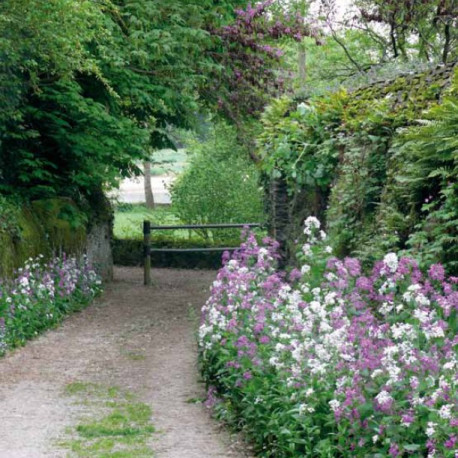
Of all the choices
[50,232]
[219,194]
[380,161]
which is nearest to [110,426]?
[380,161]

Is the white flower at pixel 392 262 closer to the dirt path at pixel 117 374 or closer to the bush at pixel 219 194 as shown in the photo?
the dirt path at pixel 117 374

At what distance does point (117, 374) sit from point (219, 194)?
13.9 meters

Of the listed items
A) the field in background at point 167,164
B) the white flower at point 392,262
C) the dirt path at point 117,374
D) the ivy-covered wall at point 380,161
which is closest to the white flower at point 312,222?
the ivy-covered wall at point 380,161

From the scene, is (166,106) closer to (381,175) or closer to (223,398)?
(381,175)

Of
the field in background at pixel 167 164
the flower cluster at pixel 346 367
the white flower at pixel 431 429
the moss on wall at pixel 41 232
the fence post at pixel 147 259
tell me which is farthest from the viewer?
the field in background at pixel 167 164

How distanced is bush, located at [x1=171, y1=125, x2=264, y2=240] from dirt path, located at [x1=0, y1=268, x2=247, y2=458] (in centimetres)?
652

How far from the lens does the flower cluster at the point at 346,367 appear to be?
210 inches

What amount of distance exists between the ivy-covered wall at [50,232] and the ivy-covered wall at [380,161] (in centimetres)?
414

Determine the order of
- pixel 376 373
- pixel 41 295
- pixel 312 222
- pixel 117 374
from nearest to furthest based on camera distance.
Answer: pixel 376 373 → pixel 312 222 → pixel 117 374 → pixel 41 295

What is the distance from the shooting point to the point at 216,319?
9.30m

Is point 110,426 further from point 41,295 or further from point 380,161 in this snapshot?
point 41,295

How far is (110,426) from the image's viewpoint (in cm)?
809

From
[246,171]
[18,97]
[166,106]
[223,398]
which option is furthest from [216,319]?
[246,171]

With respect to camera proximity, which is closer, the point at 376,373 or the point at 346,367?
the point at 376,373
